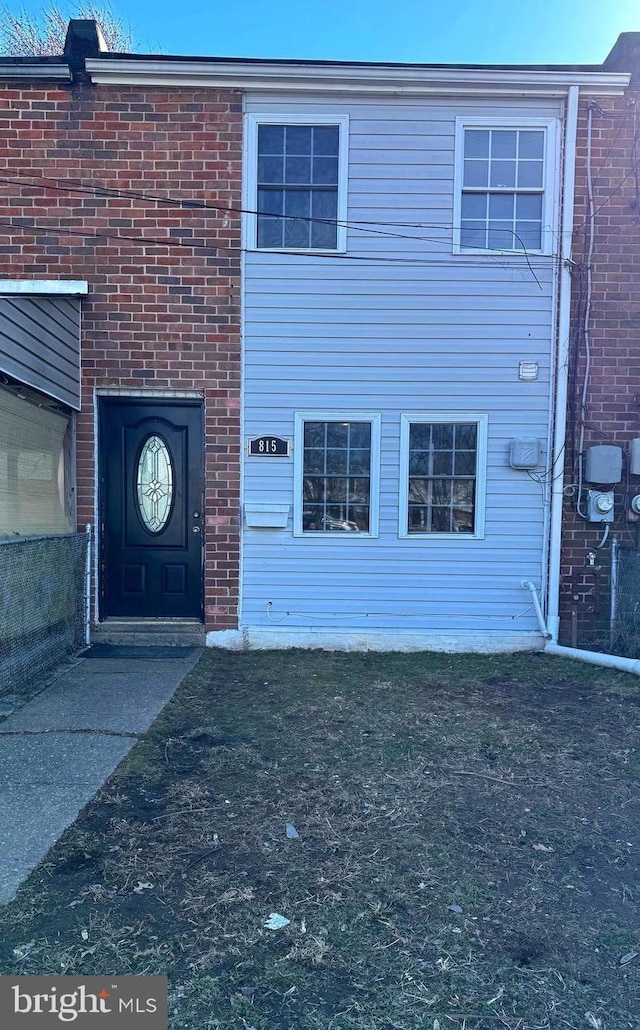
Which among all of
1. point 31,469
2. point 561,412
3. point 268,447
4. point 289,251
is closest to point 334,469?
point 268,447

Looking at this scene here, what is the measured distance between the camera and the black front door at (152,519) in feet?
20.7

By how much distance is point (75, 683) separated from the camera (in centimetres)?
500

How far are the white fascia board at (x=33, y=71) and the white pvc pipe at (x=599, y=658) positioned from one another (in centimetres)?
721

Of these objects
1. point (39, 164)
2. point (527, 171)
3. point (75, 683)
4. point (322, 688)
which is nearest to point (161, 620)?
point (75, 683)

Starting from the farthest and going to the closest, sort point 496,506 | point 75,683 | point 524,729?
1. point 496,506
2. point 75,683
3. point 524,729

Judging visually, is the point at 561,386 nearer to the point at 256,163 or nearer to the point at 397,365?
the point at 397,365

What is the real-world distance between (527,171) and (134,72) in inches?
152

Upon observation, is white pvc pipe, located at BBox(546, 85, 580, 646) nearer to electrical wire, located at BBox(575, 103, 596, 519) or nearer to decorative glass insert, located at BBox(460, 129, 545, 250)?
electrical wire, located at BBox(575, 103, 596, 519)

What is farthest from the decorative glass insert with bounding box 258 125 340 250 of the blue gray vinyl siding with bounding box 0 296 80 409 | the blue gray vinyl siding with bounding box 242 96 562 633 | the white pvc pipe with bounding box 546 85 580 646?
the white pvc pipe with bounding box 546 85 580 646

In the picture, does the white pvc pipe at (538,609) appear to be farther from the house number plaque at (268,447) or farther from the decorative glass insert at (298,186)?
the decorative glass insert at (298,186)

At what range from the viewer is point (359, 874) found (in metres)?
2.60

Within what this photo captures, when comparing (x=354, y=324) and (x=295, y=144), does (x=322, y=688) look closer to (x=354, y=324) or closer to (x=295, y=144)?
(x=354, y=324)

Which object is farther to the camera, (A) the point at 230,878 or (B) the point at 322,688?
(B) the point at 322,688

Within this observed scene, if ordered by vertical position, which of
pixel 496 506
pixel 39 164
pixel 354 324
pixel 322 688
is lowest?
pixel 322 688
